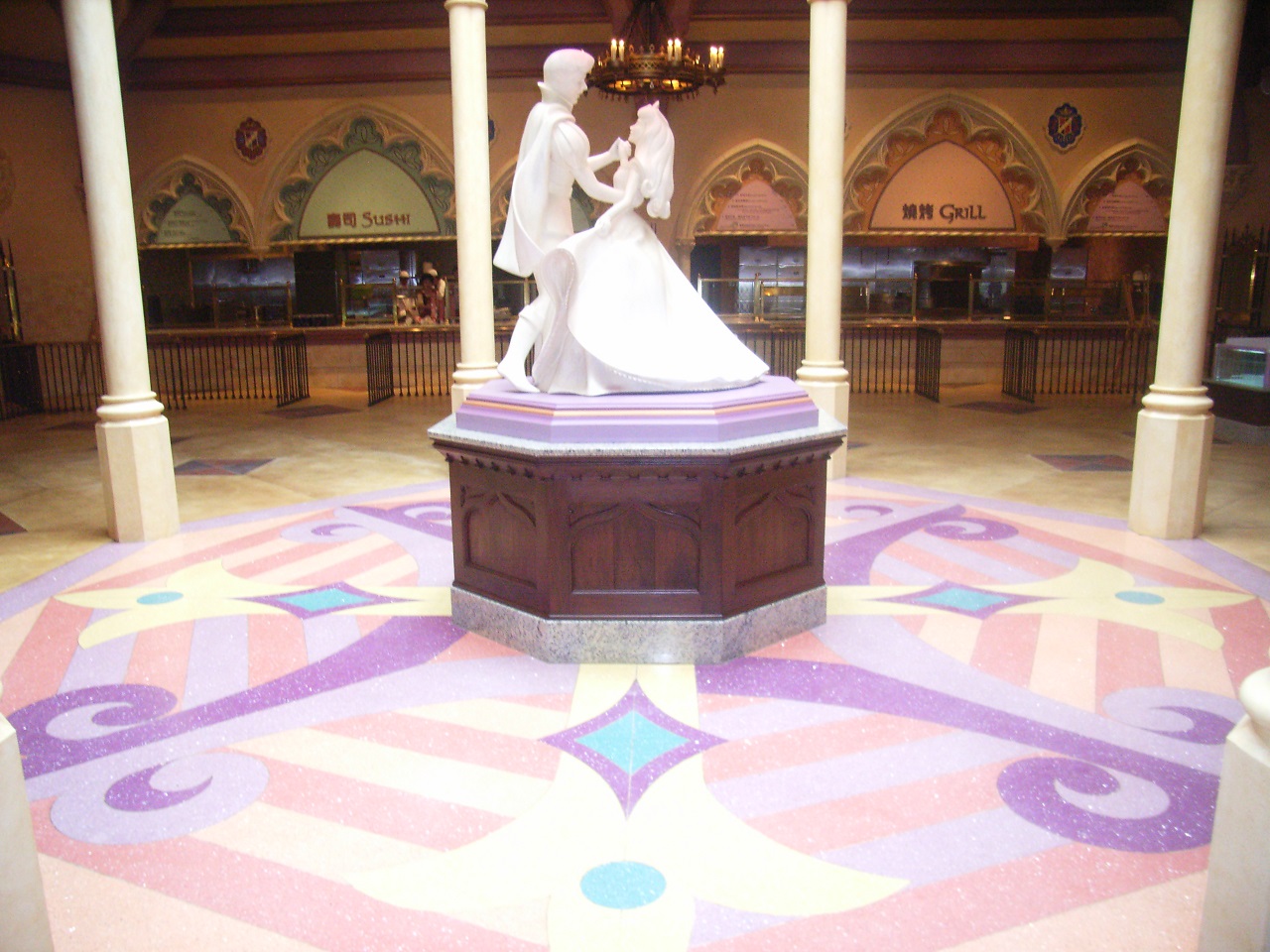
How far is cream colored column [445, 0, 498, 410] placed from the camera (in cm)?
650

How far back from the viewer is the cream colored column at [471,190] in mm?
6496

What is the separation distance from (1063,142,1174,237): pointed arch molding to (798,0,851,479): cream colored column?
745cm

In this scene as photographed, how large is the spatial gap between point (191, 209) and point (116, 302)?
846 cm

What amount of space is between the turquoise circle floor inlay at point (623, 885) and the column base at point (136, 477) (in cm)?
404

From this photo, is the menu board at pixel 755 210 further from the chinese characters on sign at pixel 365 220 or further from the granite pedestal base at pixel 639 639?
the granite pedestal base at pixel 639 639

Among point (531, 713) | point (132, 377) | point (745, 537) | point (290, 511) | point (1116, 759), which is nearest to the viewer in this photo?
point (1116, 759)

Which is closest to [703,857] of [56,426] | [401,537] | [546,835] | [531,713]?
[546,835]

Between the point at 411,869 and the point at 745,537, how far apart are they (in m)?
1.73

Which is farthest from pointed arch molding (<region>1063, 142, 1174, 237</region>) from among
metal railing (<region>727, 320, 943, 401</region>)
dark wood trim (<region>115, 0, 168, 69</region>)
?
dark wood trim (<region>115, 0, 168, 69</region>)

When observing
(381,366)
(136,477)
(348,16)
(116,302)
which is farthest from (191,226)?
(136,477)

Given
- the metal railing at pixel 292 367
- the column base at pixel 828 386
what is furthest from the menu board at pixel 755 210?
the column base at pixel 828 386

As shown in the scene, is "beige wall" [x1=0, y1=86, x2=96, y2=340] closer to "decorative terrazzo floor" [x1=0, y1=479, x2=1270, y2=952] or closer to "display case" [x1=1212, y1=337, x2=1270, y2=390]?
"decorative terrazzo floor" [x1=0, y1=479, x2=1270, y2=952]

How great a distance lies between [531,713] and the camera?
10.2ft

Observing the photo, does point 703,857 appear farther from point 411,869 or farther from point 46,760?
point 46,760
